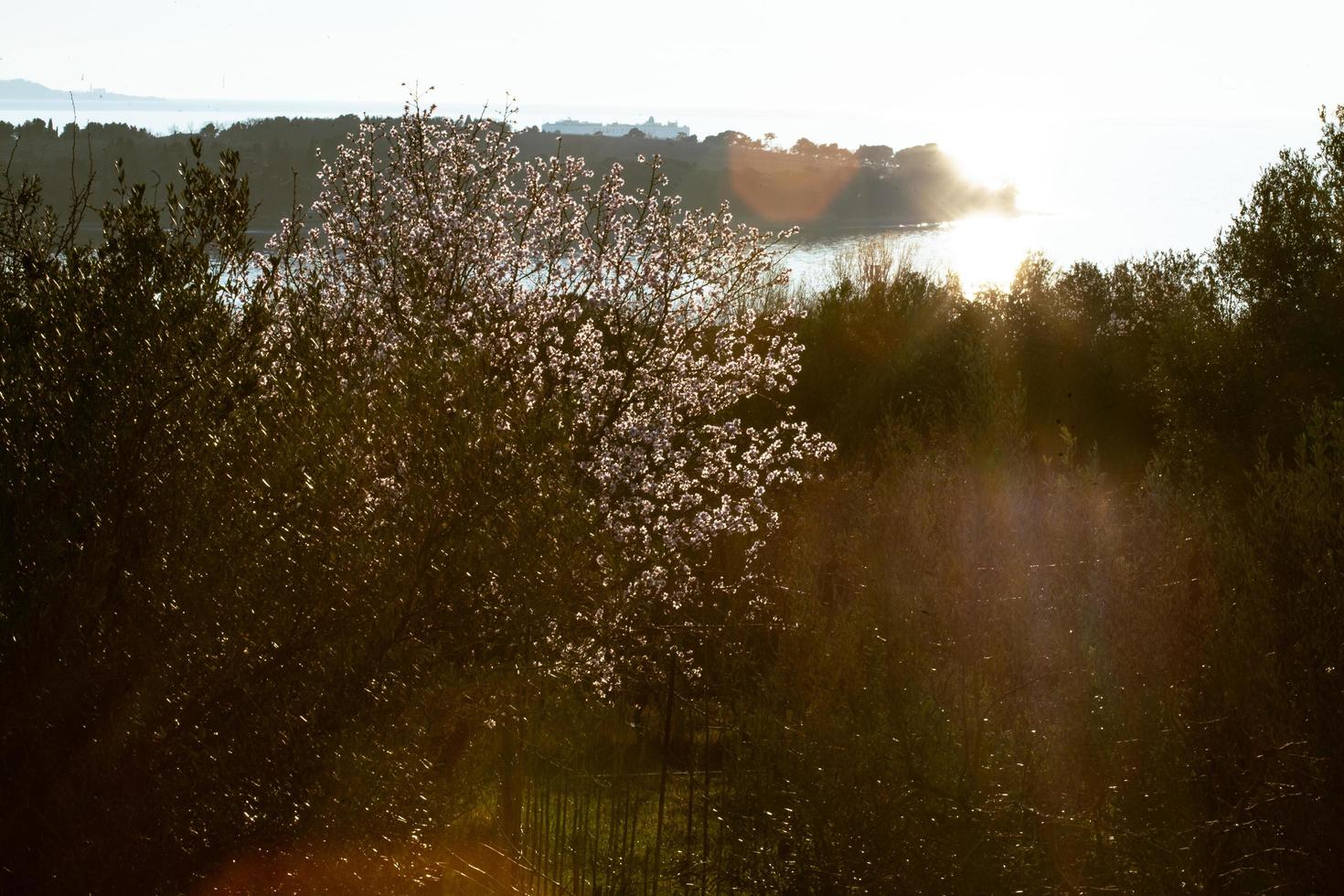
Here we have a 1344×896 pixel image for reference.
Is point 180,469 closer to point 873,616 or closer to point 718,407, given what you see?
point 718,407

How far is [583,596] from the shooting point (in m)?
7.53

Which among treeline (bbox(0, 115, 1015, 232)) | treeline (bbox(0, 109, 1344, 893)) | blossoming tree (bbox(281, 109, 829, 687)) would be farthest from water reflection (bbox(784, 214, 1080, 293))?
treeline (bbox(0, 109, 1344, 893))

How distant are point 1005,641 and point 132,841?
1033 centimetres

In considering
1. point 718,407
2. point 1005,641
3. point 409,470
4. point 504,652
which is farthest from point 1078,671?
point 409,470

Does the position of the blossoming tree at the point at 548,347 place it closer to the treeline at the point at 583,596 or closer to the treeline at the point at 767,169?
the treeline at the point at 583,596

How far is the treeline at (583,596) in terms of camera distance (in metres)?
5.51

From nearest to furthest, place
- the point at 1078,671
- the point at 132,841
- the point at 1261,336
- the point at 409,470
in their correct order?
the point at 132,841 → the point at 409,470 → the point at 1078,671 → the point at 1261,336

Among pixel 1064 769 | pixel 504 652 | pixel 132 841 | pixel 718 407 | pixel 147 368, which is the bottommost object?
pixel 1064 769

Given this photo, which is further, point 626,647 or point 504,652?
point 626,647

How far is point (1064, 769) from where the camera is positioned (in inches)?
461

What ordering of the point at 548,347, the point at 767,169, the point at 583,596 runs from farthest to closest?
the point at 767,169
the point at 548,347
the point at 583,596

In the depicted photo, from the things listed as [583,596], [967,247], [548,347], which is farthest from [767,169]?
[583,596]

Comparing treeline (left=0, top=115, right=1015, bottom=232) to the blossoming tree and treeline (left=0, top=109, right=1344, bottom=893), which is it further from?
treeline (left=0, top=109, right=1344, bottom=893)

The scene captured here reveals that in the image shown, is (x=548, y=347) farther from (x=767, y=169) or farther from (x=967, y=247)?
(x=767, y=169)
